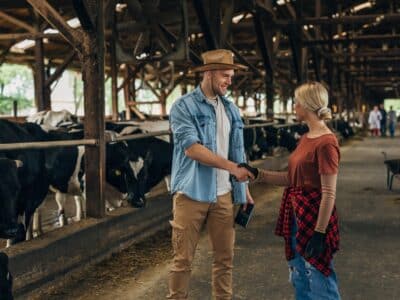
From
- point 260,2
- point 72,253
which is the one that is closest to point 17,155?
point 72,253

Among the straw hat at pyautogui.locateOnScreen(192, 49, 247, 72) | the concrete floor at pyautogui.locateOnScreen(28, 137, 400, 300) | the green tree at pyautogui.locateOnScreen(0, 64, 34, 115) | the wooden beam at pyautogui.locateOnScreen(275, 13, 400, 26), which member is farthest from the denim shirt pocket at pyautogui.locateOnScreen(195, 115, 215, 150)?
the green tree at pyautogui.locateOnScreen(0, 64, 34, 115)

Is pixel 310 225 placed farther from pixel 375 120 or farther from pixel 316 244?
pixel 375 120

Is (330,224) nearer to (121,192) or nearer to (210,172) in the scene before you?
(210,172)

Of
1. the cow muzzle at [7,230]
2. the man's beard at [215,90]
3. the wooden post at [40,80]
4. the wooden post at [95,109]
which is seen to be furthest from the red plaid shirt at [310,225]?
the wooden post at [40,80]

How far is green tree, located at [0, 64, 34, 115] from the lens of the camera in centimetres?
3328

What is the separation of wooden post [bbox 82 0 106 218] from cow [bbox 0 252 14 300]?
1.85 m

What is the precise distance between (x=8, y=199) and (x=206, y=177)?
71.9 inches

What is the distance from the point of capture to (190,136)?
325 cm

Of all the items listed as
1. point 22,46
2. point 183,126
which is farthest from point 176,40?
point 22,46

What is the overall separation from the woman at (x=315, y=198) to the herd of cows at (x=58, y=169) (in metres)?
2.33

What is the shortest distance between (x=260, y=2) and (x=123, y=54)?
178 inches

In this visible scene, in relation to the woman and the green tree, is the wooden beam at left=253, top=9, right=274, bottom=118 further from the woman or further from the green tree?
the green tree

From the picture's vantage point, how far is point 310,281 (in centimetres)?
305

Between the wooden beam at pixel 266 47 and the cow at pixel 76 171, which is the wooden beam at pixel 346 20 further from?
the cow at pixel 76 171
